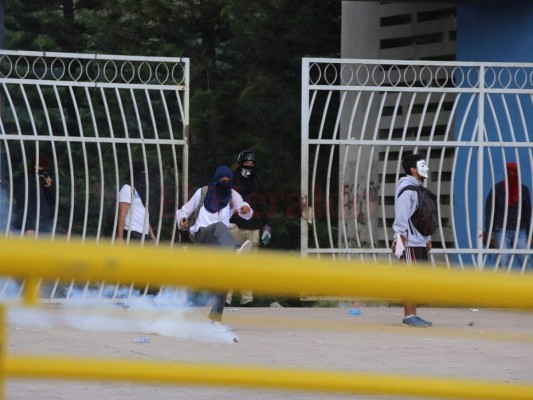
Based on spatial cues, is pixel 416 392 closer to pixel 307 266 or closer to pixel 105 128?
pixel 307 266

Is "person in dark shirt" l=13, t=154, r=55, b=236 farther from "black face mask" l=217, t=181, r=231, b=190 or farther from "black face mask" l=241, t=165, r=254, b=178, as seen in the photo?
"black face mask" l=217, t=181, r=231, b=190

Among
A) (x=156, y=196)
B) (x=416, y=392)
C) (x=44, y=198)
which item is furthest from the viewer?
(x=156, y=196)

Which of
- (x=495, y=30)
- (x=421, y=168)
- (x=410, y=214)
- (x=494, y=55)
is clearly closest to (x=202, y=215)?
(x=410, y=214)

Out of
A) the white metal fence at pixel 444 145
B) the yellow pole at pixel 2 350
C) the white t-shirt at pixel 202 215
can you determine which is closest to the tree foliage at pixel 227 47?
the white metal fence at pixel 444 145

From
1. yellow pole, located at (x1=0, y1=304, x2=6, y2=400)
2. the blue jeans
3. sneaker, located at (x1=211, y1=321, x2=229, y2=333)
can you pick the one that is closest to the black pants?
sneaker, located at (x1=211, y1=321, x2=229, y2=333)

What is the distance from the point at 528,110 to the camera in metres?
12.4

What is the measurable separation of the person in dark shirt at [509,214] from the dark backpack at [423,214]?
236cm

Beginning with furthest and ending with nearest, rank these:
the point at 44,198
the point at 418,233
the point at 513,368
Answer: the point at 44,198
the point at 418,233
the point at 513,368

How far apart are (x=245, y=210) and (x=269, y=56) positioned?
12507mm

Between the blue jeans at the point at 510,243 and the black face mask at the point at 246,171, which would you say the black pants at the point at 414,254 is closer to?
the blue jeans at the point at 510,243

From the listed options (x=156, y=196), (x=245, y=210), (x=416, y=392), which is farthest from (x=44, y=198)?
(x=416, y=392)

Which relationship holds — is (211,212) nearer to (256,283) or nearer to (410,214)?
(410,214)

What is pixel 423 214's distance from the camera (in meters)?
9.59

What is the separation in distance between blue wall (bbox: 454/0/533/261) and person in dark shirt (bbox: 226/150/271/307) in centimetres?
216
